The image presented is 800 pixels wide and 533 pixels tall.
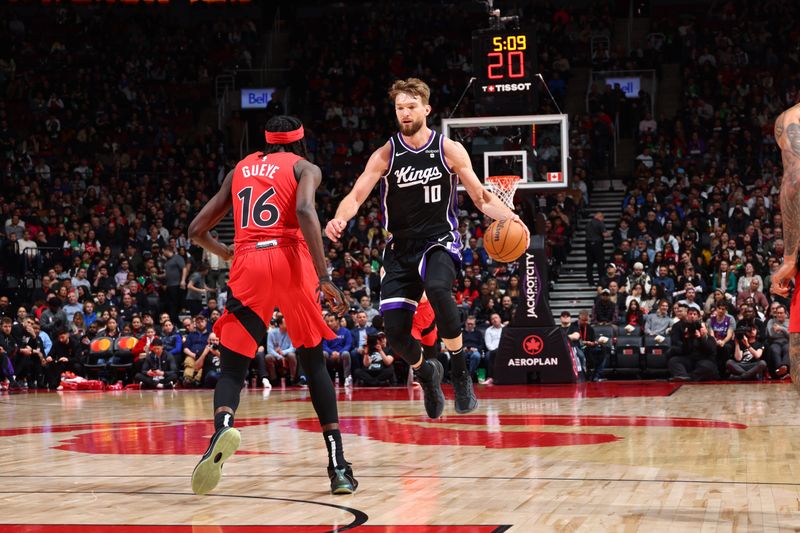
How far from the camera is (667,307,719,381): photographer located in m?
16.5

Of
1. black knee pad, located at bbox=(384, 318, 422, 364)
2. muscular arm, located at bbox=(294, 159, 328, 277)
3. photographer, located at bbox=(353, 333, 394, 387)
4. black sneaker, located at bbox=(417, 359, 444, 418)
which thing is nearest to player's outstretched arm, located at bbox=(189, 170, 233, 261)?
muscular arm, located at bbox=(294, 159, 328, 277)

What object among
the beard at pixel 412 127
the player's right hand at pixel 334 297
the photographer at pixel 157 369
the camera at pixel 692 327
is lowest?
the photographer at pixel 157 369

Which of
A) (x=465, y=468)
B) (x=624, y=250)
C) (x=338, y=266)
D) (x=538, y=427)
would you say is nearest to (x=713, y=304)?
(x=624, y=250)

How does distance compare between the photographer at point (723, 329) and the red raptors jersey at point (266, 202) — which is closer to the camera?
the red raptors jersey at point (266, 202)

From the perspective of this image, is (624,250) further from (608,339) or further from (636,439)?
(636,439)

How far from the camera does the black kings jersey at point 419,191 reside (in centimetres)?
693

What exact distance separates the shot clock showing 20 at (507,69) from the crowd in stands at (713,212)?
4186 mm

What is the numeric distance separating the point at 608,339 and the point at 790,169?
504 inches

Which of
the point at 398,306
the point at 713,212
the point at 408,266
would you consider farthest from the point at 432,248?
the point at 713,212

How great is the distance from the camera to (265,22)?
3194cm

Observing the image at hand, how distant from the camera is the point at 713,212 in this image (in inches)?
810

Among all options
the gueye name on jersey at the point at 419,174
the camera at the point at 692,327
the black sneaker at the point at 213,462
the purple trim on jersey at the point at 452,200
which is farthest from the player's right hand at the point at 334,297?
the camera at the point at 692,327

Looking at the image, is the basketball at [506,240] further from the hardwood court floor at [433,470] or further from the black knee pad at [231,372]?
the black knee pad at [231,372]

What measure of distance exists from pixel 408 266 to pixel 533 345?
30.6ft
